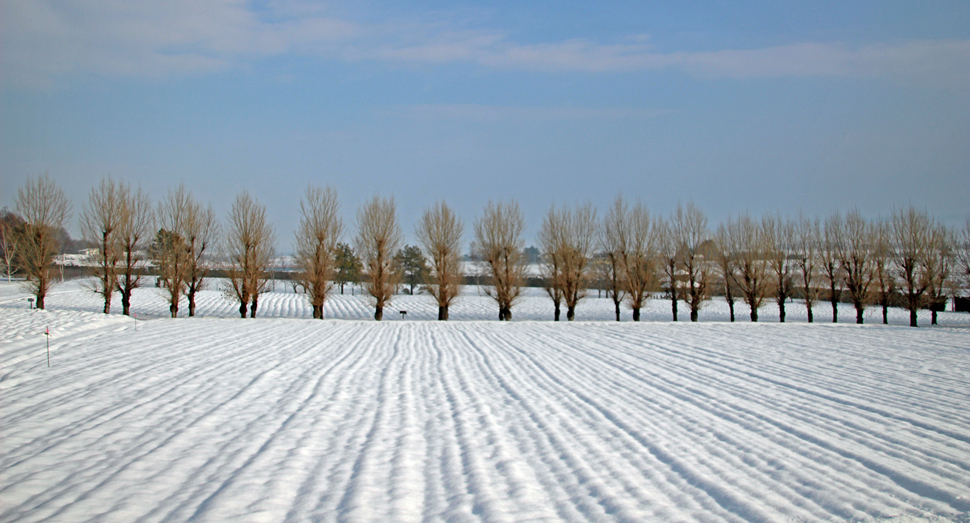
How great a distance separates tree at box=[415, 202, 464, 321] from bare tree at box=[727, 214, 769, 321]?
700 inches

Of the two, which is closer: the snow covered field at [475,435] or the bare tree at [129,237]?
the snow covered field at [475,435]

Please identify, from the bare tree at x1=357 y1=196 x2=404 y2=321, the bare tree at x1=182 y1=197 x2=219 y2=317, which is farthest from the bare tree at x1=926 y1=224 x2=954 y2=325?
the bare tree at x1=182 y1=197 x2=219 y2=317

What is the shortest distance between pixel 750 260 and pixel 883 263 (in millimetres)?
7731

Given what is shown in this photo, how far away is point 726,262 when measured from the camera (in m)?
30.7

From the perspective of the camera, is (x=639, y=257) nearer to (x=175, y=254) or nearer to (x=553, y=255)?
(x=553, y=255)

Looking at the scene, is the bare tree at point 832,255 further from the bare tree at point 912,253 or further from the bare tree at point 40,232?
the bare tree at point 40,232

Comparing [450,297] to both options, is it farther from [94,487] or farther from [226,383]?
[94,487]

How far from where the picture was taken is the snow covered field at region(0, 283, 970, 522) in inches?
152

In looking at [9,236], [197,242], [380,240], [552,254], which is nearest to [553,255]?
[552,254]

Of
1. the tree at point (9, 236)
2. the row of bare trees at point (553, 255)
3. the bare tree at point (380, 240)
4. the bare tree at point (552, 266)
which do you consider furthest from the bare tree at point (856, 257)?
the tree at point (9, 236)

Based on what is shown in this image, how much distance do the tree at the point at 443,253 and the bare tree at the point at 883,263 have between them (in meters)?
25.6

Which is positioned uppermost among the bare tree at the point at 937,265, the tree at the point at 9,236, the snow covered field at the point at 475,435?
the tree at the point at 9,236

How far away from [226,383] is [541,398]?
5.38 m

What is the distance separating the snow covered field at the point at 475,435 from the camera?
387 cm
